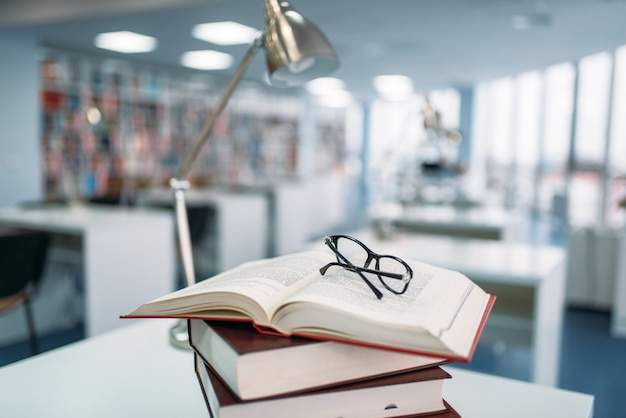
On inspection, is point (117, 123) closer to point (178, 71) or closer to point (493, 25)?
point (178, 71)

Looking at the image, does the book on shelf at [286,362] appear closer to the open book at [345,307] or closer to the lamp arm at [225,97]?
the open book at [345,307]

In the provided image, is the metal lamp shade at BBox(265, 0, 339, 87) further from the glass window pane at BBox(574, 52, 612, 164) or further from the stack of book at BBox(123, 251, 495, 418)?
the glass window pane at BBox(574, 52, 612, 164)

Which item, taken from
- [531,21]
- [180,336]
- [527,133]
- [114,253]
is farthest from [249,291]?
[527,133]

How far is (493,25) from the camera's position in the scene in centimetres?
586

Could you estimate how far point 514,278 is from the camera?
2258mm

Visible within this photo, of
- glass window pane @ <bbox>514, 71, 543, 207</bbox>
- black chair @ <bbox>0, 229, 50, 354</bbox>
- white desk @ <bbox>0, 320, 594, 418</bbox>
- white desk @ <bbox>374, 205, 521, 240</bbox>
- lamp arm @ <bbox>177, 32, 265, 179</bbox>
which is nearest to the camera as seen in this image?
white desk @ <bbox>0, 320, 594, 418</bbox>

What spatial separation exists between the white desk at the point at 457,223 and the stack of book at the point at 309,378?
310 cm

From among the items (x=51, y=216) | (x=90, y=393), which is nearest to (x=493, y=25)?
(x=51, y=216)

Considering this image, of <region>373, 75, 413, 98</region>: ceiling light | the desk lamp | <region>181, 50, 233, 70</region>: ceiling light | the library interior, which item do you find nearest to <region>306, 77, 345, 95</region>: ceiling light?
the library interior

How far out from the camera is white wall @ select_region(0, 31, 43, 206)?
6293mm

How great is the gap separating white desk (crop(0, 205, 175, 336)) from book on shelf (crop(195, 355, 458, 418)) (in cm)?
295

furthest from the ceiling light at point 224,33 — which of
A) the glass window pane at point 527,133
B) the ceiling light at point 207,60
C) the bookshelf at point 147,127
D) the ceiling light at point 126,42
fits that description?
the glass window pane at point 527,133

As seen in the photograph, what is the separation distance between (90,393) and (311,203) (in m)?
7.60

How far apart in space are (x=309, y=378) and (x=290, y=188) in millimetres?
6583
